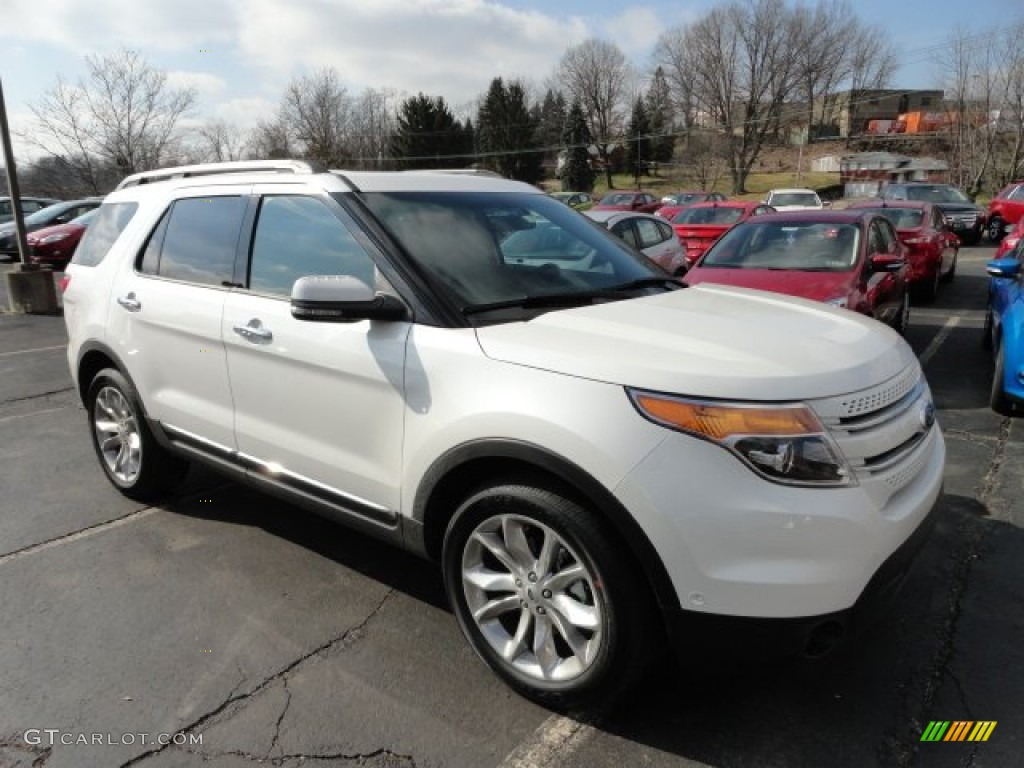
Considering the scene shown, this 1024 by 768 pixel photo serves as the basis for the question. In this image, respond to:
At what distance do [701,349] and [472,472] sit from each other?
2.96 feet

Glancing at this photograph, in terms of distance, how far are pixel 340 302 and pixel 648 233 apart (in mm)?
8783

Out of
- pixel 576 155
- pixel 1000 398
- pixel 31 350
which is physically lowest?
pixel 31 350

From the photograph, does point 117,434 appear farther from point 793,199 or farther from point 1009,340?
point 793,199

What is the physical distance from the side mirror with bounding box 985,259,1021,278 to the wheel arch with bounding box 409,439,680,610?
5364 millimetres

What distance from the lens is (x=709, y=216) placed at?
Answer: 1653 centimetres

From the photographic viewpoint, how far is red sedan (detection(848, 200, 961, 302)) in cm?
1120

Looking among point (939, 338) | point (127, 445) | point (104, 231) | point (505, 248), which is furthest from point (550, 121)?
point (505, 248)

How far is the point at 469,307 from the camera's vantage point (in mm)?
2725

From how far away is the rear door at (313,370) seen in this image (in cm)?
280

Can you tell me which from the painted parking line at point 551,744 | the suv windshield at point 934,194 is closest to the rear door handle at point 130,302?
the painted parking line at point 551,744

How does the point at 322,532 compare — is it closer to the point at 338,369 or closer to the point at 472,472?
the point at 338,369

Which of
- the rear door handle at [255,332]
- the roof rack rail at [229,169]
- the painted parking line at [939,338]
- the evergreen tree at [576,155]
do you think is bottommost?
the painted parking line at [939,338]

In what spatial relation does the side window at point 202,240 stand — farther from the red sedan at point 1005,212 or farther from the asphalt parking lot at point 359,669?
the red sedan at point 1005,212

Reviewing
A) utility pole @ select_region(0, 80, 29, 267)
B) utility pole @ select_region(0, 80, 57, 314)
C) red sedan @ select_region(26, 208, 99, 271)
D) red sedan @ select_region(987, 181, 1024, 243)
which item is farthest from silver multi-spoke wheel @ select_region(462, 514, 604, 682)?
red sedan @ select_region(987, 181, 1024, 243)
